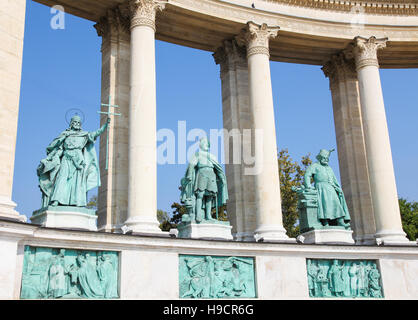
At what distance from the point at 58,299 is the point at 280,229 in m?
16.7

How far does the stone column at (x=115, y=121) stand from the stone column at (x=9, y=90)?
9.51m

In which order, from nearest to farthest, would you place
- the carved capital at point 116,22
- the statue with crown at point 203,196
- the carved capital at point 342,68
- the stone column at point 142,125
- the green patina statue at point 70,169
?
1. the green patina statue at point 70,169
2. the stone column at point 142,125
3. the statue with crown at point 203,196
4. the carved capital at point 116,22
5. the carved capital at point 342,68

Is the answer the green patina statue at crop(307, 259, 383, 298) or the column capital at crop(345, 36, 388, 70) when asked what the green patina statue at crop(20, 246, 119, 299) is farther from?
the column capital at crop(345, 36, 388, 70)

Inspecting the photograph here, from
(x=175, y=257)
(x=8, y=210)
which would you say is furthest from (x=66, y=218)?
(x=175, y=257)

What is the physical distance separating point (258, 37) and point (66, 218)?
22.5 meters

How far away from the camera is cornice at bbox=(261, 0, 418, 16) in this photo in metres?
45.5

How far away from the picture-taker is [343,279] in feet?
120

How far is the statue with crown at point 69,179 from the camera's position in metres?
29.9

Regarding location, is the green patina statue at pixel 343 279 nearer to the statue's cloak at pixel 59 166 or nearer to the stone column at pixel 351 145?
the stone column at pixel 351 145

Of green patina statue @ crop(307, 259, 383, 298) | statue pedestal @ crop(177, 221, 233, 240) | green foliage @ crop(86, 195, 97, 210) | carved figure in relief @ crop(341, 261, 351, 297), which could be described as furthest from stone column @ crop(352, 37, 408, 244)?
green foliage @ crop(86, 195, 97, 210)

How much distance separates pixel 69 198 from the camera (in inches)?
1206

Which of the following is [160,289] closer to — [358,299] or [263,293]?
[263,293]

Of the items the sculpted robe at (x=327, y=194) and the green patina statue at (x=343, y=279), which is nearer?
the green patina statue at (x=343, y=279)

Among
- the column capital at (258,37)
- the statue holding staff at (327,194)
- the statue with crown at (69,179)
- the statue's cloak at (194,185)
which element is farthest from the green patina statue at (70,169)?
the statue holding staff at (327,194)
